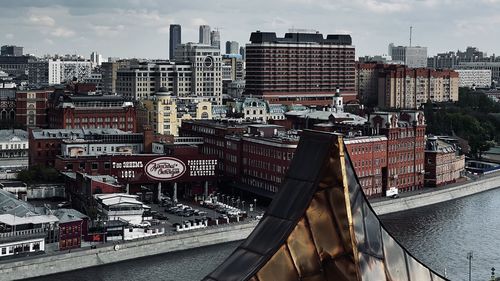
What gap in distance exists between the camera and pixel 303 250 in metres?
7.51

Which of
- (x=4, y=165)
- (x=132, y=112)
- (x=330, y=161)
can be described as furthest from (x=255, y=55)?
(x=330, y=161)

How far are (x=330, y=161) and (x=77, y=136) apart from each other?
125 feet

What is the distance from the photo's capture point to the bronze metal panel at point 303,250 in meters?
7.46

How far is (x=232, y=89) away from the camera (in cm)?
8456

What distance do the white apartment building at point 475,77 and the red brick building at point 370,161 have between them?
83.5 m

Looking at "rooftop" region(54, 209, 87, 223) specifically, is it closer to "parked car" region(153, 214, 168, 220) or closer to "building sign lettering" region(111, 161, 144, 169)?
"parked car" region(153, 214, 168, 220)

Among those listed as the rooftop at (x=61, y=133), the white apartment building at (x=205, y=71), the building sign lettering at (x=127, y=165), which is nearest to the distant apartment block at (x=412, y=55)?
the white apartment building at (x=205, y=71)

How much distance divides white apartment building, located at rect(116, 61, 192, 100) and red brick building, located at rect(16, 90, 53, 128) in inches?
421

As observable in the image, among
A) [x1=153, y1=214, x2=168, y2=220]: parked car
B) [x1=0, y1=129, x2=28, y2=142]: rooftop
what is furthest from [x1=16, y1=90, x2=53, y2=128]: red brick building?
[x1=153, y1=214, x2=168, y2=220]: parked car

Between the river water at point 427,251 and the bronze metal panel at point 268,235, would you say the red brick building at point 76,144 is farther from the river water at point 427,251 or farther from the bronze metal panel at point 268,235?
the bronze metal panel at point 268,235

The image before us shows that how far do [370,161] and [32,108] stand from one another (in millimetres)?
29621

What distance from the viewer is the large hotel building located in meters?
72.8

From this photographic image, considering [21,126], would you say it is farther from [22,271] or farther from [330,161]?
[330,161]

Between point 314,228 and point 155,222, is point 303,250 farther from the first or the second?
point 155,222
